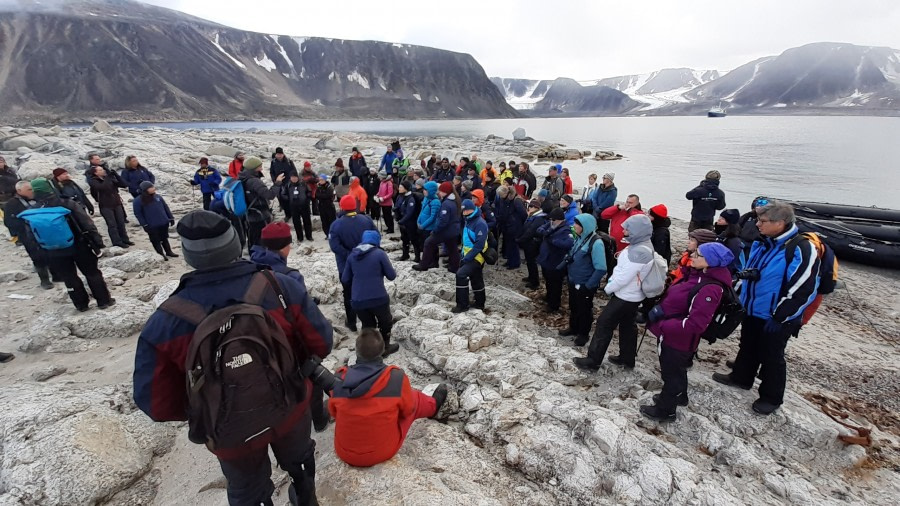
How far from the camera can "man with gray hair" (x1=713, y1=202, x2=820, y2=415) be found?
3828 millimetres

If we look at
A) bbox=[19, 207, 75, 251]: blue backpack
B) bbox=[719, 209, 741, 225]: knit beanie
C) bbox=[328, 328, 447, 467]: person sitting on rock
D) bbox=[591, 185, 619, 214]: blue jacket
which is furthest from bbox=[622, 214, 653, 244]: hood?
bbox=[19, 207, 75, 251]: blue backpack

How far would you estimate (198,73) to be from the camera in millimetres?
122688

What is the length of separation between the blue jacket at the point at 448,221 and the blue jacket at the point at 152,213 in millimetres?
5582

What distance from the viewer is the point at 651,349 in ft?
18.5

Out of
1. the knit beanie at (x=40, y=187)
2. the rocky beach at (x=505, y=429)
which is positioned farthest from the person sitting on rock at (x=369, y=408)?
the knit beanie at (x=40, y=187)

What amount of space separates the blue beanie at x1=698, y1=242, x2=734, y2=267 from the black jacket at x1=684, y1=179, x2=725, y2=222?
5554mm

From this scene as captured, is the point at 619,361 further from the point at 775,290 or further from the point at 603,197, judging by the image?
the point at 603,197

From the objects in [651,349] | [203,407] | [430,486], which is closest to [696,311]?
[651,349]

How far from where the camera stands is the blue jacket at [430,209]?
7242 mm

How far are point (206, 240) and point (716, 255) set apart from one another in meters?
4.00

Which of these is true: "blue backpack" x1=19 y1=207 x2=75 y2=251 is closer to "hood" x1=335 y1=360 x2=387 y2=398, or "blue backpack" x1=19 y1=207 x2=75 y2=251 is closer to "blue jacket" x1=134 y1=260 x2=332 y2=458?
"blue jacket" x1=134 y1=260 x2=332 y2=458

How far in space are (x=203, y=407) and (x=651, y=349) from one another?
5494 millimetres

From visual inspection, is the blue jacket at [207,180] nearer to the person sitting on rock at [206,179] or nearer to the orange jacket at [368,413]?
the person sitting on rock at [206,179]

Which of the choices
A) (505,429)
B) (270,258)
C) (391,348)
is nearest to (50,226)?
(270,258)
